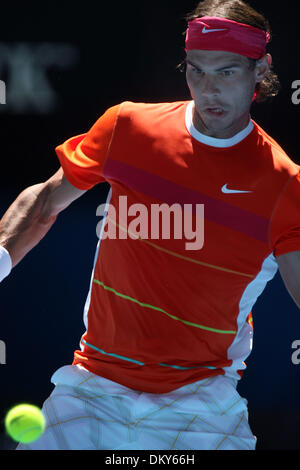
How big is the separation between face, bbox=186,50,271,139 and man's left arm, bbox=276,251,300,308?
433 mm

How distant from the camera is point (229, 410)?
2607 mm

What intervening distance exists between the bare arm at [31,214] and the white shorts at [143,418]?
0.47m

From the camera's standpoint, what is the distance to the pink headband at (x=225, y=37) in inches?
98.8

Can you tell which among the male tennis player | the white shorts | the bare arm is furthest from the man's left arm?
the bare arm

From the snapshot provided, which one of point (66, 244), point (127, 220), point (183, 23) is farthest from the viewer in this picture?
point (66, 244)

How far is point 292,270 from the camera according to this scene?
2.50 metres

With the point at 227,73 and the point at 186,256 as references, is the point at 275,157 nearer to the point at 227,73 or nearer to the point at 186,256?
the point at 227,73

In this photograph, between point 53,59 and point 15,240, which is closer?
point 15,240

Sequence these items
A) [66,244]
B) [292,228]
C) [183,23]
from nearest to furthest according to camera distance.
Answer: [292,228] < [183,23] < [66,244]

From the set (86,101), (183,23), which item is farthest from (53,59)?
(183,23)

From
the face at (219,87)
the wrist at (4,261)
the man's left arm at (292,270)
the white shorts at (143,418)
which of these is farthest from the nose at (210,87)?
the white shorts at (143,418)

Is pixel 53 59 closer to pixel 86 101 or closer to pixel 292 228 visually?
pixel 86 101

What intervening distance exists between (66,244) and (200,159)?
160 centimetres

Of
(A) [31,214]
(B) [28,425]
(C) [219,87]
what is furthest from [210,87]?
(B) [28,425]
